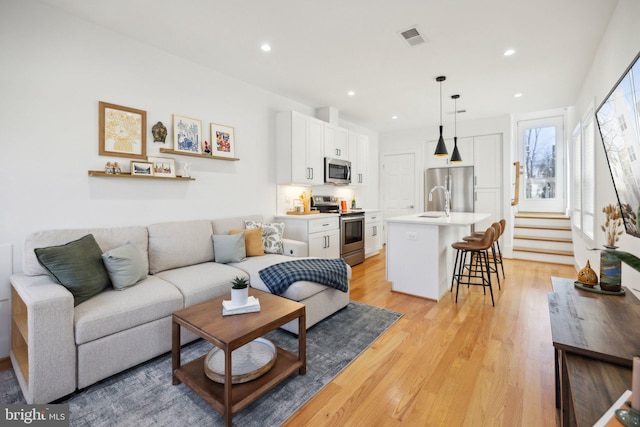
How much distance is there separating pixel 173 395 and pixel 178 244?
58.3 inches

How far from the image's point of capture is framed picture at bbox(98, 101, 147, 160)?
2.64 metres

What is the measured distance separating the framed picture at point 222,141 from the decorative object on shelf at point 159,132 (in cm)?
56

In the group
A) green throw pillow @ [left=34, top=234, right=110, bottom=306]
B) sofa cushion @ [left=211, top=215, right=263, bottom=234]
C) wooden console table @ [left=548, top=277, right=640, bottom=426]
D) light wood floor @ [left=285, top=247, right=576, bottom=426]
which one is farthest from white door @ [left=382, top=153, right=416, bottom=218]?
green throw pillow @ [left=34, top=234, right=110, bottom=306]

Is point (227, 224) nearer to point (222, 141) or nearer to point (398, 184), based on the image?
point (222, 141)

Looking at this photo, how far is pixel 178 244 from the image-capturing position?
9.57ft

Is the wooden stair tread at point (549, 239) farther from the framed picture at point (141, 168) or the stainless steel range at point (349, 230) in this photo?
the framed picture at point (141, 168)

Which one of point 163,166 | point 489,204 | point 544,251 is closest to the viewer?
point 163,166

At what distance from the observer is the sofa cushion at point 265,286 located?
2.51 m

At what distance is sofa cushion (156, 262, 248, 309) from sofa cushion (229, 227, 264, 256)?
46 centimetres

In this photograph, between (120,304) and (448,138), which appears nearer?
(120,304)

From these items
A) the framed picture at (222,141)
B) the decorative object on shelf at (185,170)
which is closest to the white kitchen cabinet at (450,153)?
the framed picture at (222,141)

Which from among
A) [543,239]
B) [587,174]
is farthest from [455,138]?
[543,239]

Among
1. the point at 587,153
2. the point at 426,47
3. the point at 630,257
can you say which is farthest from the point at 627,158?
the point at 587,153

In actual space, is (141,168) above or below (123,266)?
above
